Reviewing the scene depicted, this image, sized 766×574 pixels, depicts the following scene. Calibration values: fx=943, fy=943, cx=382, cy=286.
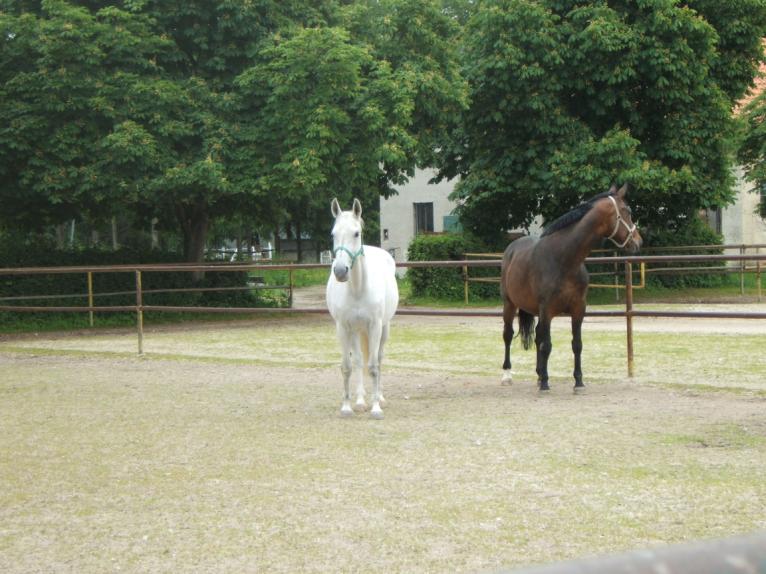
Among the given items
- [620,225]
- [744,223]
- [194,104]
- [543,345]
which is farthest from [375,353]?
[744,223]

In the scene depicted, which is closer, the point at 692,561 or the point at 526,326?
the point at 692,561

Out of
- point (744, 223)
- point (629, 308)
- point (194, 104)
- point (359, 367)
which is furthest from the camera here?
point (744, 223)

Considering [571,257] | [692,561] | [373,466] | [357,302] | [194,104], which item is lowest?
[373,466]

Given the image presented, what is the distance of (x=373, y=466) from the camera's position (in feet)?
20.0

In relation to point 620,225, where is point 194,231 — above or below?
above

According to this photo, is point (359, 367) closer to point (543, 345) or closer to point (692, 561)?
point (543, 345)

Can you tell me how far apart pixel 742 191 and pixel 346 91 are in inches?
774

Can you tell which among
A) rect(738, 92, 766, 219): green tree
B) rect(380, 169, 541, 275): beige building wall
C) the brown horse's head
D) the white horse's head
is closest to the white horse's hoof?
the white horse's head

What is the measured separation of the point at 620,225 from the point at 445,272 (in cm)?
1504

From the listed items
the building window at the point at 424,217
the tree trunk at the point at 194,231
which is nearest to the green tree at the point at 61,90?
the tree trunk at the point at 194,231

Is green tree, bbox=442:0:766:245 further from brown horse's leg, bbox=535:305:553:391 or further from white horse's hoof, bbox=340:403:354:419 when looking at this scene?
white horse's hoof, bbox=340:403:354:419

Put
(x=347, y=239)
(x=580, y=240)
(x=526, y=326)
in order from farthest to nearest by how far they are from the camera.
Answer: (x=526, y=326) → (x=580, y=240) → (x=347, y=239)

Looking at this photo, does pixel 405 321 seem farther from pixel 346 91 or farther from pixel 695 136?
pixel 695 136

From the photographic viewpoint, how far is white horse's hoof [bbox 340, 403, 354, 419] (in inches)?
328
